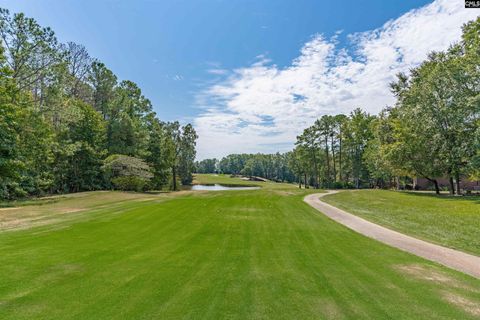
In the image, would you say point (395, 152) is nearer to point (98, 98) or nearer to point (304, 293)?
point (304, 293)

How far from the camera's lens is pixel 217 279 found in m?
5.04

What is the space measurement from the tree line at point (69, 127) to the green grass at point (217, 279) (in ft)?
50.3

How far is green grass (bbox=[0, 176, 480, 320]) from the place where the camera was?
12.8 ft

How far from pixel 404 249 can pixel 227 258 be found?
5604mm

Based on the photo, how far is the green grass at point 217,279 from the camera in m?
3.92

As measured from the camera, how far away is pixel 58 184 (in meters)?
30.5

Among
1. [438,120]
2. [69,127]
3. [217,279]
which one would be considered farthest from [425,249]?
[69,127]

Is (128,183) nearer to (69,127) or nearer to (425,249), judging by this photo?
(69,127)

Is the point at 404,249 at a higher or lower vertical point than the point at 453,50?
lower

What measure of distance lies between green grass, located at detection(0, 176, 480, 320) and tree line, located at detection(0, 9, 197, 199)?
1534cm

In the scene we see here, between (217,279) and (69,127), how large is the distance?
3222 cm

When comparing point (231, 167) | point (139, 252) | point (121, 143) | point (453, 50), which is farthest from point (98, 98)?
point (231, 167)

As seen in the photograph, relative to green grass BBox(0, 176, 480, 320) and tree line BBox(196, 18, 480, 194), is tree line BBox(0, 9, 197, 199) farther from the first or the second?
tree line BBox(196, 18, 480, 194)

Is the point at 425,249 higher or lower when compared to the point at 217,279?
lower
